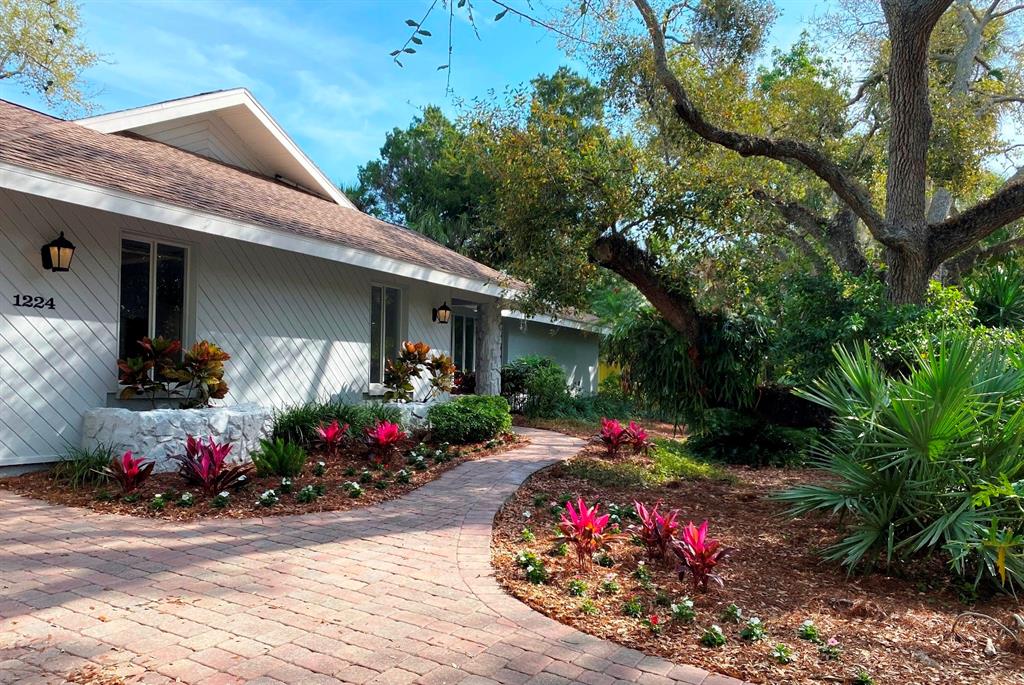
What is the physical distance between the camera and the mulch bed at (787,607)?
3.65 meters

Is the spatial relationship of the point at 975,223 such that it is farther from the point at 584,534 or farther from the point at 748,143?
the point at 584,534

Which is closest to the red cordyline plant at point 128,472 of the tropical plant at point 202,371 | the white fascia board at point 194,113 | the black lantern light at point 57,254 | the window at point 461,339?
the tropical plant at point 202,371

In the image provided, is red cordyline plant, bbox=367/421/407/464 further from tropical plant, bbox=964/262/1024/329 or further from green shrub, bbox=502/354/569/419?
tropical plant, bbox=964/262/1024/329

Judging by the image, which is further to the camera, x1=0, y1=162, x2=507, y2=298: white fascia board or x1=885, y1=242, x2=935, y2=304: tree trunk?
x1=885, y1=242, x2=935, y2=304: tree trunk

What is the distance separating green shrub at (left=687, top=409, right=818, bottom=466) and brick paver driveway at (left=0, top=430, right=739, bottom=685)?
625 cm

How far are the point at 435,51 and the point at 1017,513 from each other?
16.8 ft

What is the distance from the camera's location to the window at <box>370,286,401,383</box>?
42.4ft

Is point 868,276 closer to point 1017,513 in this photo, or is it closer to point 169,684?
point 1017,513

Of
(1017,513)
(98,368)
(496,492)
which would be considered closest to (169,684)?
(496,492)

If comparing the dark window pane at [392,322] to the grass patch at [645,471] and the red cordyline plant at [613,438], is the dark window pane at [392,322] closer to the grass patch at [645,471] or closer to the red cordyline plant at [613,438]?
the red cordyline plant at [613,438]

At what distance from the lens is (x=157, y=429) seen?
786 cm

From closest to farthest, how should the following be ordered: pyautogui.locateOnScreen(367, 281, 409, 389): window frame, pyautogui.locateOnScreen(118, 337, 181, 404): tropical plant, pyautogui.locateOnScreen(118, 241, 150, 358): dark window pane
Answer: pyautogui.locateOnScreen(118, 337, 181, 404): tropical plant < pyautogui.locateOnScreen(118, 241, 150, 358): dark window pane < pyautogui.locateOnScreen(367, 281, 409, 389): window frame

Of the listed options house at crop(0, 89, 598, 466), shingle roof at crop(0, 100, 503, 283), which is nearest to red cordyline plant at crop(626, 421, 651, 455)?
house at crop(0, 89, 598, 466)

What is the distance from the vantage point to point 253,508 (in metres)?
6.72
